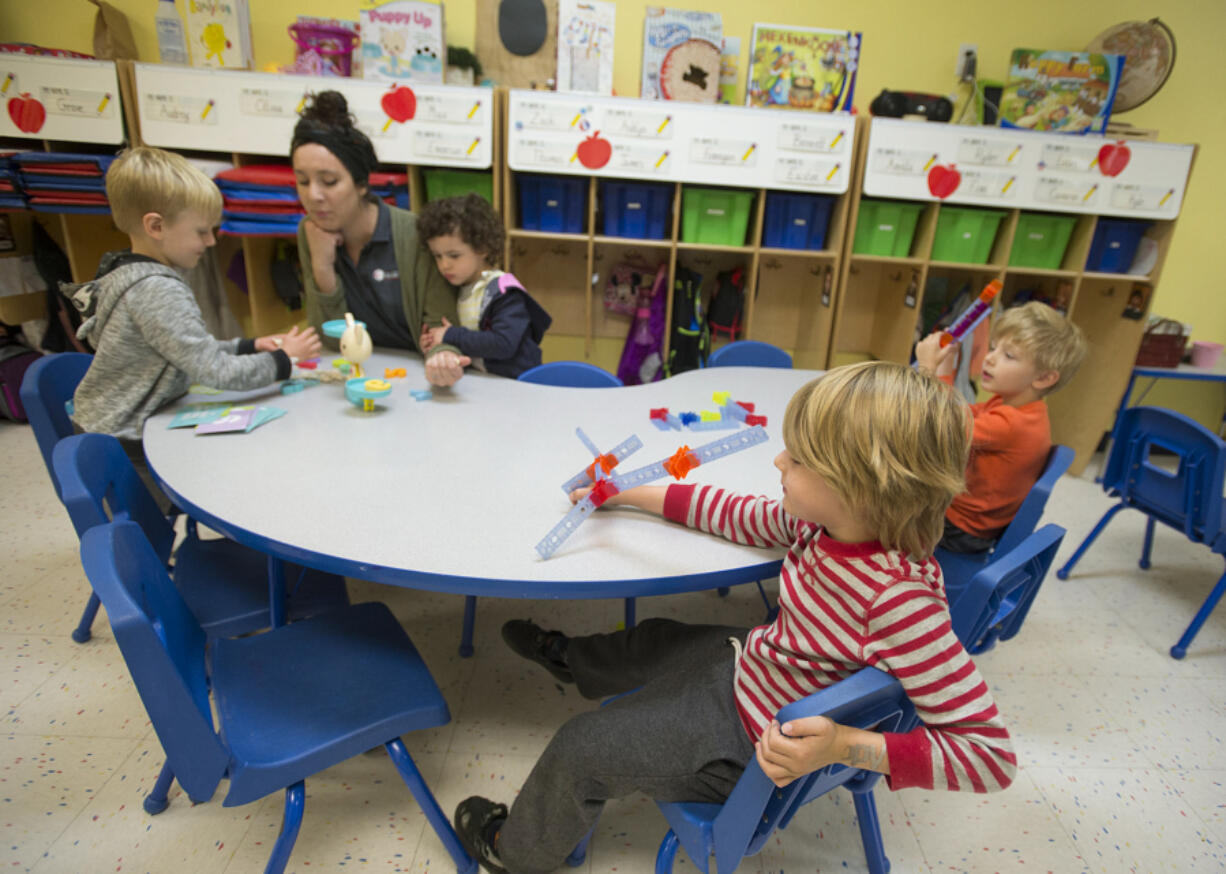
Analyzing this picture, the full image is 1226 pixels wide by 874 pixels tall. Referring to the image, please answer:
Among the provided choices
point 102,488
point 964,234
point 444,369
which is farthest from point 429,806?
point 964,234

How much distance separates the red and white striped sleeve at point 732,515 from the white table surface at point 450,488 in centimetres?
2

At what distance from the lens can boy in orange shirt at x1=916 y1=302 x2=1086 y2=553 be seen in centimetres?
153

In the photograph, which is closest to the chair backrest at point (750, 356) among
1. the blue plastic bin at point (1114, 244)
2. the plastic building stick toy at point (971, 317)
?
the plastic building stick toy at point (971, 317)

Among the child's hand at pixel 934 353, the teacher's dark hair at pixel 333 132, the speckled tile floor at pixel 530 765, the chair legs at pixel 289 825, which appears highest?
the teacher's dark hair at pixel 333 132

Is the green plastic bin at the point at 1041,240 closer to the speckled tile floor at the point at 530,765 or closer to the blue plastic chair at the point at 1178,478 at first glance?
the blue plastic chair at the point at 1178,478

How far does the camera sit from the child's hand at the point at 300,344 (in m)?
1.66

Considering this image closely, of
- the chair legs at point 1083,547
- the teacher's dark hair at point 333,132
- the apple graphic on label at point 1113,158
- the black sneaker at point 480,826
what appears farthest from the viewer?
the apple graphic on label at point 1113,158

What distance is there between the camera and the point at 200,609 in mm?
1283

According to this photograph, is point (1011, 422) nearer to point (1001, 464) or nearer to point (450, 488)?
point (1001, 464)

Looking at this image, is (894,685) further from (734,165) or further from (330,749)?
(734,165)

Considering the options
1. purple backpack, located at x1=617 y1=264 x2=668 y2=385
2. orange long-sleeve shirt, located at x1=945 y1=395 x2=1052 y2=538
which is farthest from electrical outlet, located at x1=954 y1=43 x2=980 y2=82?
orange long-sleeve shirt, located at x1=945 y1=395 x2=1052 y2=538

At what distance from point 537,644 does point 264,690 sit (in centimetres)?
55

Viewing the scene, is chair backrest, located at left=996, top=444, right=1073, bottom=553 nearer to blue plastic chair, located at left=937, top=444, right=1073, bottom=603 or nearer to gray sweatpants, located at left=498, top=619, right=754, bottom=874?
blue plastic chair, located at left=937, top=444, right=1073, bottom=603

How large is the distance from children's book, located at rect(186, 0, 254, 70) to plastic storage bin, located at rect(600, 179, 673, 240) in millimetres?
1727
